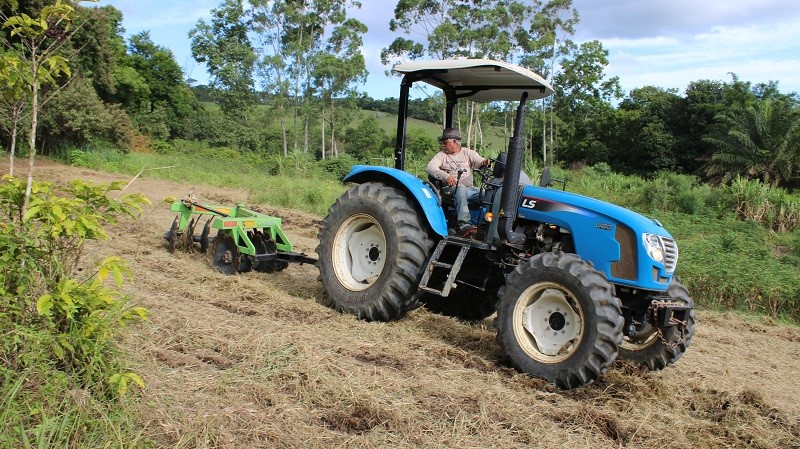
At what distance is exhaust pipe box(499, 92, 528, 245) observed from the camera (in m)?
5.22

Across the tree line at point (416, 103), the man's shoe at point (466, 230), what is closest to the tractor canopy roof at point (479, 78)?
the man's shoe at point (466, 230)

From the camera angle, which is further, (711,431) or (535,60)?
(535,60)

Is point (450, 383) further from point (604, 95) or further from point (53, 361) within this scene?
point (604, 95)

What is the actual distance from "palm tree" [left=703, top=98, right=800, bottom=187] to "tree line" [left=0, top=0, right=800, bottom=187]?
0.20 ft

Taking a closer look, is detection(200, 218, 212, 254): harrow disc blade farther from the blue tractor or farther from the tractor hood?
the tractor hood

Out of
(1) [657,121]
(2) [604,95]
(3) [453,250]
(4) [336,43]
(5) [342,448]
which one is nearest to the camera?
(5) [342,448]

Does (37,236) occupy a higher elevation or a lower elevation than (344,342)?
higher

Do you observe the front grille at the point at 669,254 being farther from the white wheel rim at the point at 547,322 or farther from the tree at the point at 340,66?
the tree at the point at 340,66

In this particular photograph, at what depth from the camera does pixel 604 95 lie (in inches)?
1811

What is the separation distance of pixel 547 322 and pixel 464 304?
167 centimetres

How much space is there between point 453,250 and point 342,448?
283 cm

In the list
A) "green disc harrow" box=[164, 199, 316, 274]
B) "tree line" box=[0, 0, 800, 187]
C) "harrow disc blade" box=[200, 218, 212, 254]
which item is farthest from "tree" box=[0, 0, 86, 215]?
"tree line" box=[0, 0, 800, 187]

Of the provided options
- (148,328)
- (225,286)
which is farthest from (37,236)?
(225,286)

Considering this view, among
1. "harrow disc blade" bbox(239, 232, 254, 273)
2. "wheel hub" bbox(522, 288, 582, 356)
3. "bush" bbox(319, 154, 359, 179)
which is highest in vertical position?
"wheel hub" bbox(522, 288, 582, 356)
